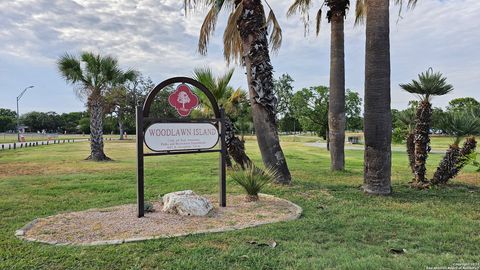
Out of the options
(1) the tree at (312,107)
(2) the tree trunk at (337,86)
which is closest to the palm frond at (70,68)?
(2) the tree trunk at (337,86)

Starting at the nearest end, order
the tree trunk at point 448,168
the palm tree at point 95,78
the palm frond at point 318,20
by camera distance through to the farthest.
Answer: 1. the tree trunk at point 448,168
2. the palm frond at point 318,20
3. the palm tree at point 95,78

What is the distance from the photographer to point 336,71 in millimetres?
10773

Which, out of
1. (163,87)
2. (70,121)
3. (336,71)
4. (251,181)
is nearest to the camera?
(163,87)

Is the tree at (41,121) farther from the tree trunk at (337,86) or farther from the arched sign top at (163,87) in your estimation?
the arched sign top at (163,87)

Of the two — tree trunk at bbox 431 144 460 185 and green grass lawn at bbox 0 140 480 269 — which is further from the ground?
tree trunk at bbox 431 144 460 185

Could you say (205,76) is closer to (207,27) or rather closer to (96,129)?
(207,27)

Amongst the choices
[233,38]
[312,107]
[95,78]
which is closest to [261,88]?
[233,38]

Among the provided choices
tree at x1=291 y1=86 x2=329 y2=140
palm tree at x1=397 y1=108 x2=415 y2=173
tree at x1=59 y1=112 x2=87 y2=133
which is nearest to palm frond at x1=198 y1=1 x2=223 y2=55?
palm tree at x1=397 y1=108 x2=415 y2=173

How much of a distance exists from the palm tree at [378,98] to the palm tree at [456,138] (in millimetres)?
2122

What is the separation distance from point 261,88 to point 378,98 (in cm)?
276

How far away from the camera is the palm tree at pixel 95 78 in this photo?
16.6 meters

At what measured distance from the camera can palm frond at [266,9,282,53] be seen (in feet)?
31.1

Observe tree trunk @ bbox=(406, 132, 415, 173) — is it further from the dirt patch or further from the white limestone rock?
the white limestone rock

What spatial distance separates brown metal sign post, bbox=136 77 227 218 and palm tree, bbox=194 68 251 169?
2.39m
